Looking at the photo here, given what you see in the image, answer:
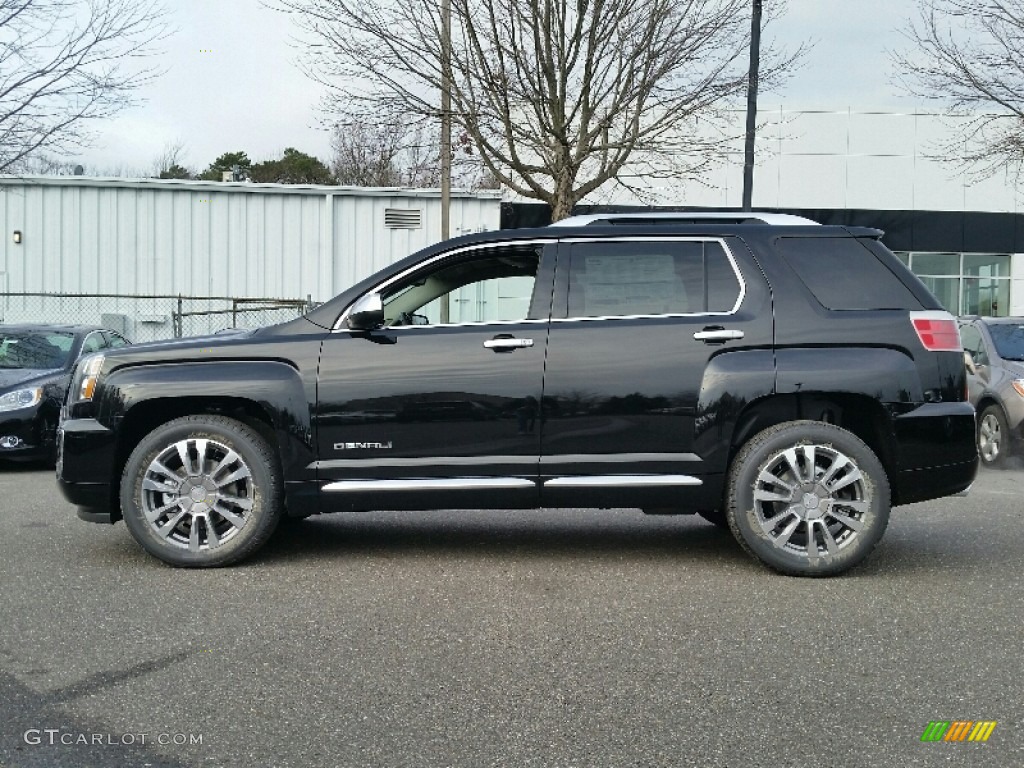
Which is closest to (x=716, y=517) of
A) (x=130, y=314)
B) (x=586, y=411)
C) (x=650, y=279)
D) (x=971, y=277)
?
(x=586, y=411)

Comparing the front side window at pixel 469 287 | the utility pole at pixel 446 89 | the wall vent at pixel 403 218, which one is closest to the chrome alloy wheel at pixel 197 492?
the front side window at pixel 469 287

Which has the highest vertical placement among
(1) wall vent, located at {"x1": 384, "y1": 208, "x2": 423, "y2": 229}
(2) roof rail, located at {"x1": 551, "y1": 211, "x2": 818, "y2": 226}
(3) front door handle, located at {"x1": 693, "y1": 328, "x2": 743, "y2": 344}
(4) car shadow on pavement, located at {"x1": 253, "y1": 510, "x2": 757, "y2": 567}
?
(1) wall vent, located at {"x1": 384, "y1": 208, "x2": 423, "y2": 229}

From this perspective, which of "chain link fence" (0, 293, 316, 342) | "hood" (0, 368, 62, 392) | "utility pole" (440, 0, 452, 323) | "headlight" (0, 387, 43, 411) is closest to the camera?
"headlight" (0, 387, 43, 411)

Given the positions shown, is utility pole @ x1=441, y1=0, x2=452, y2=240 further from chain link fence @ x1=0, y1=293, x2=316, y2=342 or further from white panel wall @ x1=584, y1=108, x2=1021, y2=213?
white panel wall @ x1=584, y1=108, x2=1021, y2=213

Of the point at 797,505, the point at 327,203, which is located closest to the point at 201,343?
the point at 797,505

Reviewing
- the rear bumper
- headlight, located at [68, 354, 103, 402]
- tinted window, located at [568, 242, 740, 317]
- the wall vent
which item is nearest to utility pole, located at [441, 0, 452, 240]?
the wall vent

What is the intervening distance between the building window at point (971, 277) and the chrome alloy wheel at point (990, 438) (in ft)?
70.2

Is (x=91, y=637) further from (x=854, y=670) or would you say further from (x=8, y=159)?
(x=8, y=159)

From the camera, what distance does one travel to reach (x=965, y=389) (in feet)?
19.6

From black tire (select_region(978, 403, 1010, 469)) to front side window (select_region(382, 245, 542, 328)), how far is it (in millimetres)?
7356

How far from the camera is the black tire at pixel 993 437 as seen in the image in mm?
11812

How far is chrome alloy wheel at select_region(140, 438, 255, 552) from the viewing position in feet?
19.5

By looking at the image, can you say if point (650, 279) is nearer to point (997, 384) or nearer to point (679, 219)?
point (679, 219)

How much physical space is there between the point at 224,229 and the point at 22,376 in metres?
14.9
